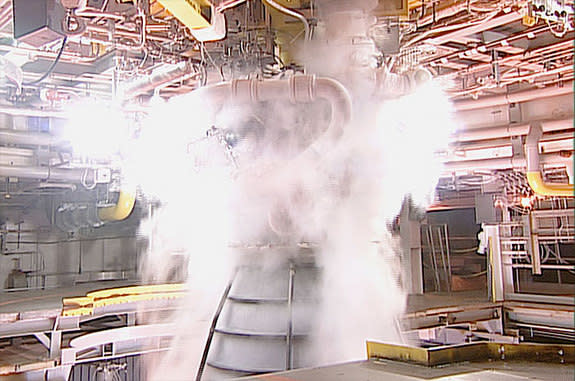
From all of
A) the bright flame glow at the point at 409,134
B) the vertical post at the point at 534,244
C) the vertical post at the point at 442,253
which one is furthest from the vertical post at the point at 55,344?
the vertical post at the point at 442,253

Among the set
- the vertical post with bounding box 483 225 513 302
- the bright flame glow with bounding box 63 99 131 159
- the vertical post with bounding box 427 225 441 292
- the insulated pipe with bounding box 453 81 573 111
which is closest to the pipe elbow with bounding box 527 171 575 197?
the insulated pipe with bounding box 453 81 573 111

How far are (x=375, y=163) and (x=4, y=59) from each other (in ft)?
9.59

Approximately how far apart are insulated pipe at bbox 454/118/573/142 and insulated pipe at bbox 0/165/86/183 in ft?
13.9

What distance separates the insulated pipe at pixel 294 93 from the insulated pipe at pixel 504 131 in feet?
7.41

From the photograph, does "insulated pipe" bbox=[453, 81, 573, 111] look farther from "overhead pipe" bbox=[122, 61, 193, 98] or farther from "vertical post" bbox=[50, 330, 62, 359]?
"vertical post" bbox=[50, 330, 62, 359]

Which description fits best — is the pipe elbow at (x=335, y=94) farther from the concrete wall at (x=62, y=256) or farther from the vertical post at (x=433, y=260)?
the concrete wall at (x=62, y=256)

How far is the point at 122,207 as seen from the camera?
6836mm

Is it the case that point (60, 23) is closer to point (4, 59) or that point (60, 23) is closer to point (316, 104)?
point (316, 104)

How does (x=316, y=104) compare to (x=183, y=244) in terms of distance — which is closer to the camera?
(x=316, y=104)

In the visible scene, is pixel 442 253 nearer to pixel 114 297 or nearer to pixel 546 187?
pixel 546 187

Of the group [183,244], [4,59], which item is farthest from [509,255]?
[4,59]

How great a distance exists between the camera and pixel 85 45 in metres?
4.47

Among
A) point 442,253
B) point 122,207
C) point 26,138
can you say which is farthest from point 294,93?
point 442,253

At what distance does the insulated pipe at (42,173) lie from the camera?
5984 mm
